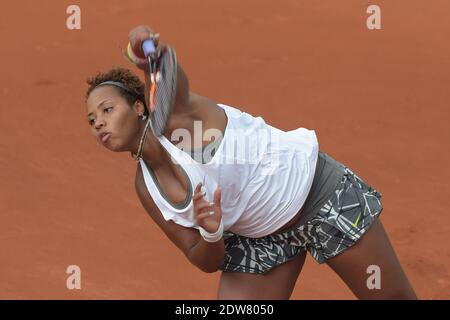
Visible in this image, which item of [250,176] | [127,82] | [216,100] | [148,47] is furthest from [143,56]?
[216,100]

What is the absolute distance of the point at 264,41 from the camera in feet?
26.8

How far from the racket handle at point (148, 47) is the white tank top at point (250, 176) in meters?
0.30

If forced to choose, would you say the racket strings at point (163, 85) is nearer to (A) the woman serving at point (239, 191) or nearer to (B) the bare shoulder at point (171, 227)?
(A) the woman serving at point (239, 191)

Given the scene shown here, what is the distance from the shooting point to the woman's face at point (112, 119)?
3887 mm

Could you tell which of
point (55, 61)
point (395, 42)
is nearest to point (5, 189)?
point (55, 61)

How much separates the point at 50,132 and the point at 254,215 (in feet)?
10.9

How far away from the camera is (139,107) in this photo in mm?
3992

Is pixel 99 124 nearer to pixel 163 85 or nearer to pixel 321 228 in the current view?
pixel 163 85

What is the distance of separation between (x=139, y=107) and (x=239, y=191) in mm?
466

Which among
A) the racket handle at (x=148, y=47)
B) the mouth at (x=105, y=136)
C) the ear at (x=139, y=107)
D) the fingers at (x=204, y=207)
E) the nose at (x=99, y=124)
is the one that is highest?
the racket handle at (x=148, y=47)

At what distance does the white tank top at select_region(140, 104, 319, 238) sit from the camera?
3855 mm

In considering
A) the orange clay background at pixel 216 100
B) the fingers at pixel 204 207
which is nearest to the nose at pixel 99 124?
the fingers at pixel 204 207

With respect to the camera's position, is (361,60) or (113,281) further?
(361,60)
